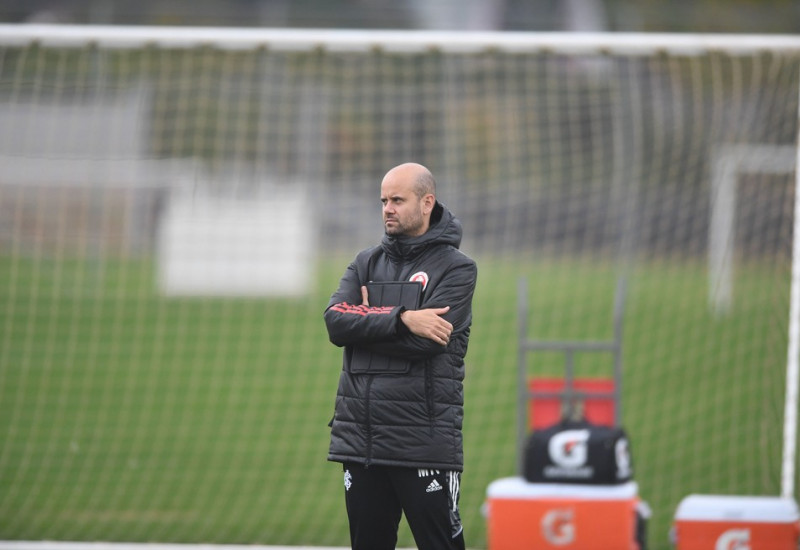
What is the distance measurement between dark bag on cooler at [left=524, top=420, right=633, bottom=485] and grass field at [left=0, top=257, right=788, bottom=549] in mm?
865

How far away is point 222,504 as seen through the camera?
6727 millimetres

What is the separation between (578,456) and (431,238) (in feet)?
6.01

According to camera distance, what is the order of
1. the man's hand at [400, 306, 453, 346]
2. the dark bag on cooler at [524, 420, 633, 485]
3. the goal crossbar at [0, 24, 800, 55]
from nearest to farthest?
the man's hand at [400, 306, 453, 346] → the dark bag on cooler at [524, 420, 633, 485] → the goal crossbar at [0, 24, 800, 55]

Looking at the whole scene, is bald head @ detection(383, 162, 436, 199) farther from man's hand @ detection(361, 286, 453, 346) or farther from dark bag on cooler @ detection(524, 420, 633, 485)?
dark bag on cooler @ detection(524, 420, 633, 485)

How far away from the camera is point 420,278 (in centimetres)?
376

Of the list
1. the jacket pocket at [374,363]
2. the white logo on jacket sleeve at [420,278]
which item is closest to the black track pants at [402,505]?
the jacket pocket at [374,363]

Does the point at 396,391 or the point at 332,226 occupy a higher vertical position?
the point at 332,226

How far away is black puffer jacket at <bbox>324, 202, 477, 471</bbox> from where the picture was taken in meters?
3.60

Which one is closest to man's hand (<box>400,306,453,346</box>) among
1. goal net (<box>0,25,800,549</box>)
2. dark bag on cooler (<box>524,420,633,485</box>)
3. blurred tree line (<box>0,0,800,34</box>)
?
dark bag on cooler (<box>524,420,633,485</box>)

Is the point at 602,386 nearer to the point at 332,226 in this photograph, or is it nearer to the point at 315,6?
the point at 332,226

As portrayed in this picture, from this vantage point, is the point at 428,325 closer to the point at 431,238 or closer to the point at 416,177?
the point at 431,238

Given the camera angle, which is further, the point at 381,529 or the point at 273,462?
the point at 273,462

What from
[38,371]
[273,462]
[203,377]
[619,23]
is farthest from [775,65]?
[619,23]

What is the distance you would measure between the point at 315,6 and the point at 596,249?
6630 millimetres
